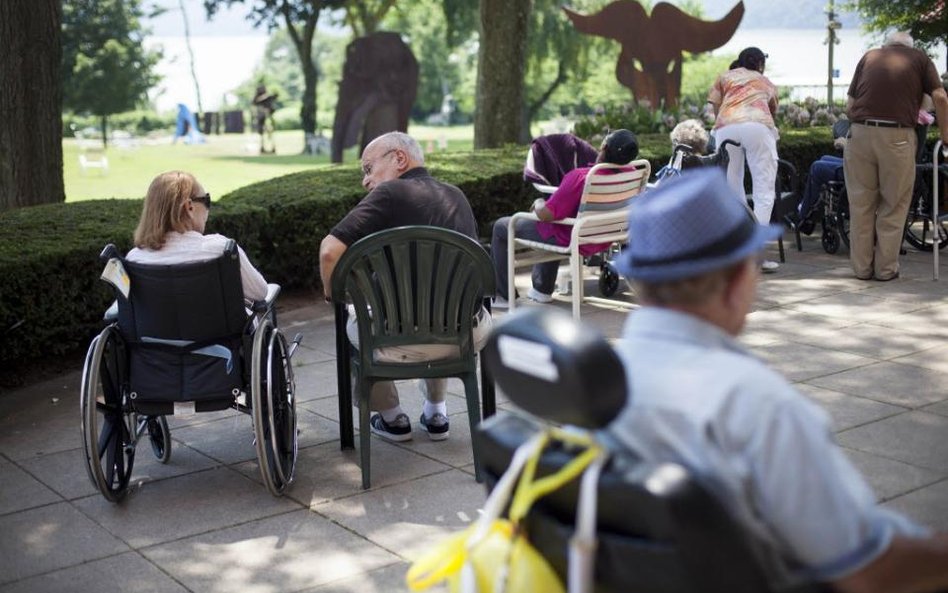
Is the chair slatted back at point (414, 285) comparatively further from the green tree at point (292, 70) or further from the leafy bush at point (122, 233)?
the green tree at point (292, 70)

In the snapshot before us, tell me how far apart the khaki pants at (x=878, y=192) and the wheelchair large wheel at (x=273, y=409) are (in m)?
5.58

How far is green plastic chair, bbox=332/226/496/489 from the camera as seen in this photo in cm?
532

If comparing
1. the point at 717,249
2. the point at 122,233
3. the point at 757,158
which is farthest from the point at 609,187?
the point at 717,249

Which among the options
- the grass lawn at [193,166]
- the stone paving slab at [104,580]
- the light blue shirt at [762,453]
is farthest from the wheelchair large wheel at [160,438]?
the grass lawn at [193,166]

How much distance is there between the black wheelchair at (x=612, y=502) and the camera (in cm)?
203

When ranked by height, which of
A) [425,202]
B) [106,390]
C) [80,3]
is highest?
[80,3]

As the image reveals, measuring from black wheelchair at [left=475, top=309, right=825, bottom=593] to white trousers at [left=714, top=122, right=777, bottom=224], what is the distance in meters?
8.38

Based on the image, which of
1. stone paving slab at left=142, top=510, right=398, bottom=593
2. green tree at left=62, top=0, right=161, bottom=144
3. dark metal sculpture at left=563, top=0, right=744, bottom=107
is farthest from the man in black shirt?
green tree at left=62, top=0, right=161, bottom=144

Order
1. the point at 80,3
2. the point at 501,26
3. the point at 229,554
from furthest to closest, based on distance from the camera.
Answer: the point at 80,3 < the point at 501,26 < the point at 229,554

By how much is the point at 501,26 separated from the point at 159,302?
487 inches

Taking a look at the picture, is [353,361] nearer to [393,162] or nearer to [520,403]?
[393,162]

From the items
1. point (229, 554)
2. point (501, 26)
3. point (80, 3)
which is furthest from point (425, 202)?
point (80, 3)

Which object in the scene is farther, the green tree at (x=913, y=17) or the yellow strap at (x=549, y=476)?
the green tree at (x=913, y=17)

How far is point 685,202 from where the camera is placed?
7.55ft
